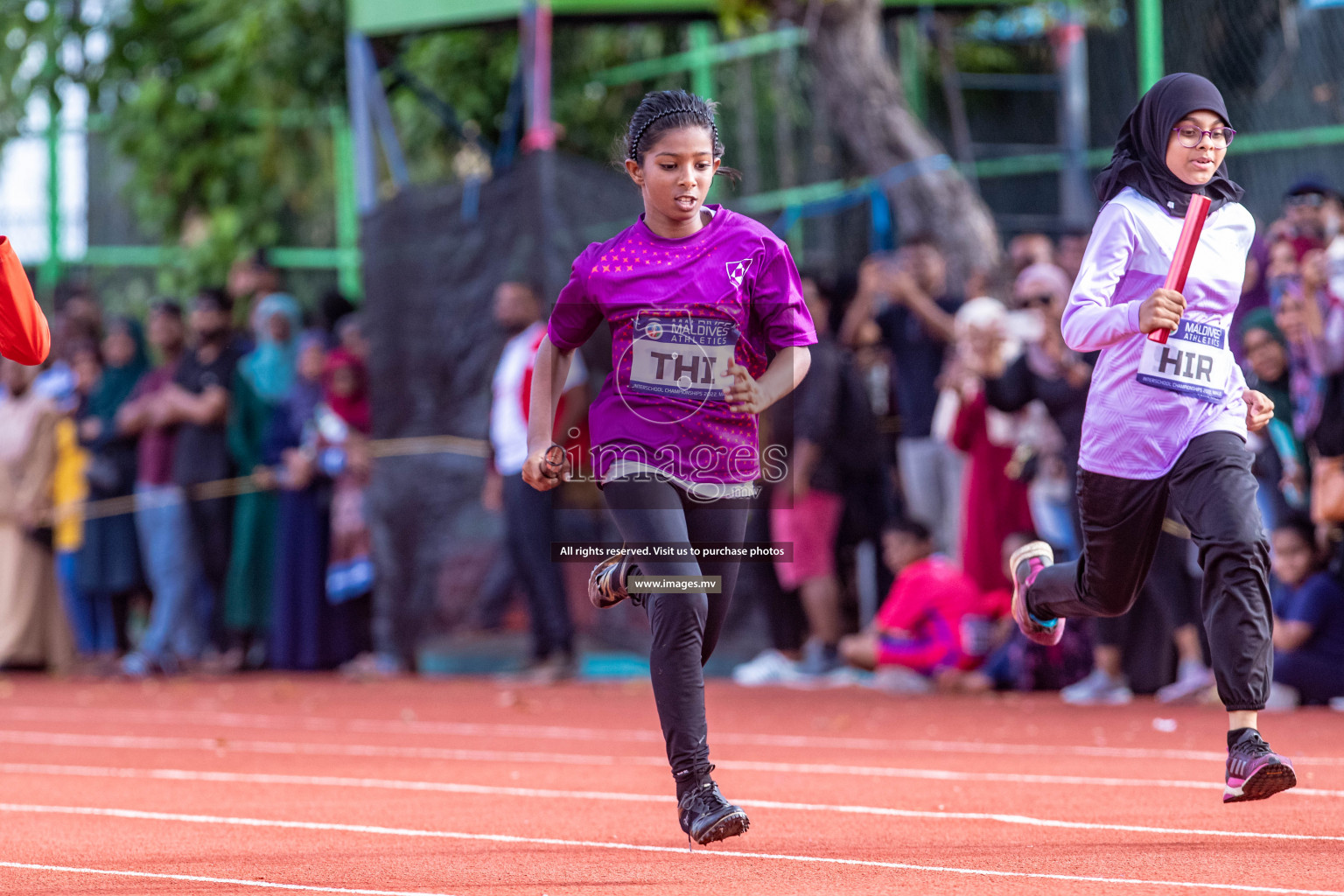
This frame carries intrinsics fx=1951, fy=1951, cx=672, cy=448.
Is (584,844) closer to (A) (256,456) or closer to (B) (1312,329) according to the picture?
(B) (1312,329)

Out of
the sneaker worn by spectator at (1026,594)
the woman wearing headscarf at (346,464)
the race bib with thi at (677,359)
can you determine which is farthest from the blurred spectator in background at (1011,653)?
the race bib with thi at (677,359)

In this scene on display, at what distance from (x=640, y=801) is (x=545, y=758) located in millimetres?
1667

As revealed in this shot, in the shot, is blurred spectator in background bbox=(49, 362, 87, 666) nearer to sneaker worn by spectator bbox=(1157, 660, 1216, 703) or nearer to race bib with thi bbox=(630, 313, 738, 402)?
sneaker worn by spectator bbox=(1157, 660, 1216, 703)

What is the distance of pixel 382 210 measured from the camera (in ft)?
44.9

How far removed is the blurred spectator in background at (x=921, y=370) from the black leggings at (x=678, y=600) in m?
6.66

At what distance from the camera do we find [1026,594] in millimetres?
6527

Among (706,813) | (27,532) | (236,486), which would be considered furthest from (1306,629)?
(27,532)

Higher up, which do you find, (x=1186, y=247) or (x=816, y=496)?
(x=1186, y=247)

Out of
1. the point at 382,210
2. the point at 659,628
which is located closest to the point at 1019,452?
the point at 382,210

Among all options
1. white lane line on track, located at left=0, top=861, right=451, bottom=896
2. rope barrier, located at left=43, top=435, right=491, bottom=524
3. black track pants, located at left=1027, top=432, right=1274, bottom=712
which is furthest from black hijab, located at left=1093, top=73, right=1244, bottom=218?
rope barrier, located at left=43, top=435, right=491, bottom=524

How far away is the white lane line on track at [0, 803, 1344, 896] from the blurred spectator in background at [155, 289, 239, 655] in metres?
7.33

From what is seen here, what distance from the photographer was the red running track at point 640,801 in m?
5.30

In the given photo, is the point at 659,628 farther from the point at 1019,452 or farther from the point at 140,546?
the point at 140,546

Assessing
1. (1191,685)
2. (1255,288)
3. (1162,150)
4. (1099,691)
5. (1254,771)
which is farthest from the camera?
(1099,691)
